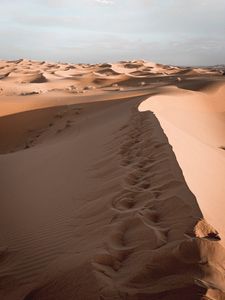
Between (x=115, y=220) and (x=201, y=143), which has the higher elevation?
(x=115, y=220)

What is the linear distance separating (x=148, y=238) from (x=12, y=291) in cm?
114

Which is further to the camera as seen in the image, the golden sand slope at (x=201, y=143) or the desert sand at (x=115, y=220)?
the golden sand slope at (x=201, y=143)

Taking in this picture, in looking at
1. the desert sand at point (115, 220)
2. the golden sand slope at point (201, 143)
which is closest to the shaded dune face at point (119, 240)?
the desert sand at point (115, 220)

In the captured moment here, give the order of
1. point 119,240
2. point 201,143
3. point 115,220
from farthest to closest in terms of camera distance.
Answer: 1. point 201,143
2. point 115,220
3. point 119,240

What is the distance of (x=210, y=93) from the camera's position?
17.4 metres

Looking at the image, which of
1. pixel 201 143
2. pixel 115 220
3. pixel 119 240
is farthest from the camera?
pixel 201 143

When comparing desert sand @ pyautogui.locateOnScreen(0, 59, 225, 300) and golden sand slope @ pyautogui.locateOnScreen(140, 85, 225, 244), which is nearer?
desert sand @ pyautogui.locateOnScreen(0, 59, 225, 300)

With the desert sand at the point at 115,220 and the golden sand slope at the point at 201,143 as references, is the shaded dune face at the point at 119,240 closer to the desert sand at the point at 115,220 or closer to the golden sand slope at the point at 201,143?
the desert sand at the point at 115,220

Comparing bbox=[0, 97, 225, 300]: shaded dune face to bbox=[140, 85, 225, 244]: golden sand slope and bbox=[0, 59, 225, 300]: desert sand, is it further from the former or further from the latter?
bbox=[140, 85, 225, 244]: golden sand slope

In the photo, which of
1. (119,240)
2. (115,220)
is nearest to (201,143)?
(115,220)

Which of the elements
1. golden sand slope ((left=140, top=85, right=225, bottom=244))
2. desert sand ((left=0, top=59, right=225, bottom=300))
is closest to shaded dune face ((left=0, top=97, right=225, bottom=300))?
desert sand ((left=0, top=59, right=225, bottom=300))

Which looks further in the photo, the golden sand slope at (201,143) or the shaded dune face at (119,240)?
the golden sand slope at (201,143)

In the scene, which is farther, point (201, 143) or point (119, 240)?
point (201, 143)

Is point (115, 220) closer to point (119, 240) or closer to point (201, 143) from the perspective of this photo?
point (119, 240)
